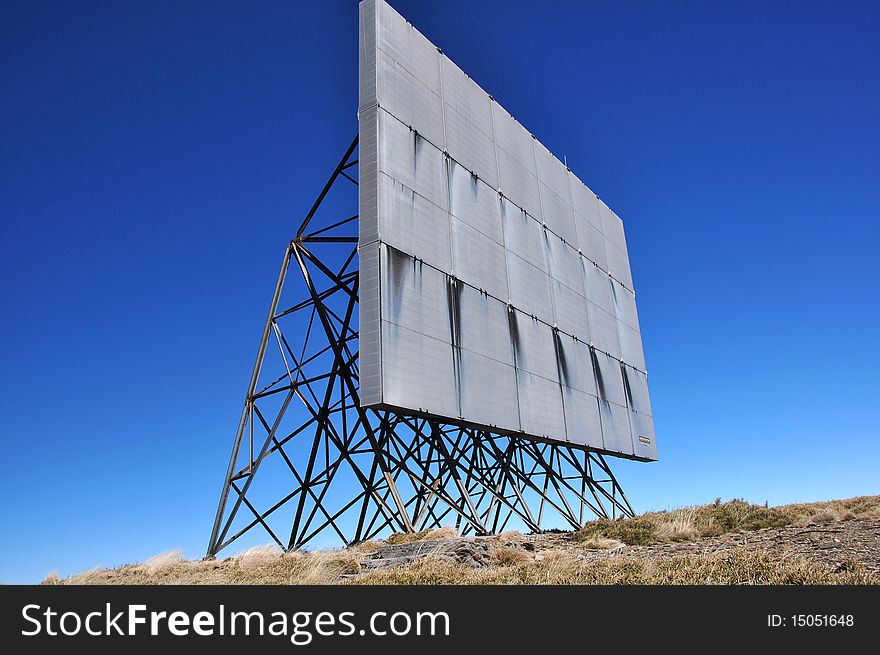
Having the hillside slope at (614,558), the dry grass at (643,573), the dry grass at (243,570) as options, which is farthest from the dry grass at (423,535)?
the dry grass at (643,573)

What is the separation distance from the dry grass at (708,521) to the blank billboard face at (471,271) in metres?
3.38

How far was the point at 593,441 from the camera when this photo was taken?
20.2m

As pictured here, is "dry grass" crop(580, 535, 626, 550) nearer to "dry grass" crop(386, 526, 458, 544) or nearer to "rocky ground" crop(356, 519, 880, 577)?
"rocky ground" crop(356, 519, 880, 577)

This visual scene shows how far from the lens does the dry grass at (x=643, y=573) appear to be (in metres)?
6.42

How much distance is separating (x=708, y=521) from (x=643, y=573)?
25.0ft

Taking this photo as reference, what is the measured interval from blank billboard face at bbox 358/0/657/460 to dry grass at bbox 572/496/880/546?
11.1ft

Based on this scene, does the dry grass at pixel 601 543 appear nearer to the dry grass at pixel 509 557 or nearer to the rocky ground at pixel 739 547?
the rocky ground at pixel 739 547

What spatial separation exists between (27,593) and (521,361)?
509 inches

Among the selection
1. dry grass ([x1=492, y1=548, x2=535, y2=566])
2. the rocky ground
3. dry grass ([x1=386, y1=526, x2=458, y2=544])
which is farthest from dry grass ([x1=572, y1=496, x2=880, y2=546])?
dry grass ([x1=492, y1=548, x2=535, y2=566])

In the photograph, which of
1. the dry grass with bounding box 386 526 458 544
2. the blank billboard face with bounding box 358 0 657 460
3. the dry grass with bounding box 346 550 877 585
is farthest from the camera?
the blank billboard face with bounding box 358 0 657 460

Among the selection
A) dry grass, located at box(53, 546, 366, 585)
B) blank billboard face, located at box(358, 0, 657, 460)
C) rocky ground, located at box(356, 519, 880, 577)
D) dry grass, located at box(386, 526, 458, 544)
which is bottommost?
dry grass, located at box(53, 546, 366, 585)

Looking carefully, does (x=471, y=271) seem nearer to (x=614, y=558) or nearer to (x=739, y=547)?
(x=614, y=558)

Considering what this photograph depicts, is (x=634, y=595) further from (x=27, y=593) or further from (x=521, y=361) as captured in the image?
(x=521, y=361)

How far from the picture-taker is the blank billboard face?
14.0 metres
